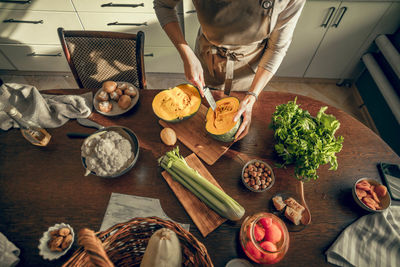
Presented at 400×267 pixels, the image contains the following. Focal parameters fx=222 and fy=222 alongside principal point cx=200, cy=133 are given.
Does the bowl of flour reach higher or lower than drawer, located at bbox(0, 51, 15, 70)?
higher

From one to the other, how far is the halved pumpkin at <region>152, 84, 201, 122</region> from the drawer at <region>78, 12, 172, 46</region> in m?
1.19

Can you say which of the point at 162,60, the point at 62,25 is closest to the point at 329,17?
the point at 162,60

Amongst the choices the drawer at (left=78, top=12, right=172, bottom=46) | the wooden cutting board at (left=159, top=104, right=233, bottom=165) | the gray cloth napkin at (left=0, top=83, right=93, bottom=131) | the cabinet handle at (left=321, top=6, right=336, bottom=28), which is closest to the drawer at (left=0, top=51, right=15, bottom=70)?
the drawer at (left=78, top=12, right=172, bottom=46)

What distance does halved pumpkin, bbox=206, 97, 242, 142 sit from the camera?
1.09 metres

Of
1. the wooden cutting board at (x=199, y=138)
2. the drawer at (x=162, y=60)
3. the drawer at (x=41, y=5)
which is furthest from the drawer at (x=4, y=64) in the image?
the wooden cutting board at (x=199, y=138)

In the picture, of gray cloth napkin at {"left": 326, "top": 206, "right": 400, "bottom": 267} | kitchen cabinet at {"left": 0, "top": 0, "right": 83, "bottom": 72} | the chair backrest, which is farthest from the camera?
kitchen cabinet at {"left": 0, "top": 0, "right": 83, "bottom": 72}

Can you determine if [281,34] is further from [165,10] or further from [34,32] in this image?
[34,32]

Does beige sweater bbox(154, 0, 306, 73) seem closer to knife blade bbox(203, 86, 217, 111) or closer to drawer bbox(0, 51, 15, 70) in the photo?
knife blade bbox(203, 86, 217, 111)

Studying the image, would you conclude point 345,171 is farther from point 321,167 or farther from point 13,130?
point 13,130

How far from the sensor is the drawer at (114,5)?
6.30 feet

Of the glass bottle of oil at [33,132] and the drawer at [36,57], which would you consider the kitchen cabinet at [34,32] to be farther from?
the glass bottle of oil at [33,132]

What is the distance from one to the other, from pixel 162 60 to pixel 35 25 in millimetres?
1227

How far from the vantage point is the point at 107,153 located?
98 centimetres

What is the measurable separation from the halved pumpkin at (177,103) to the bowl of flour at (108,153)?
0.21m
